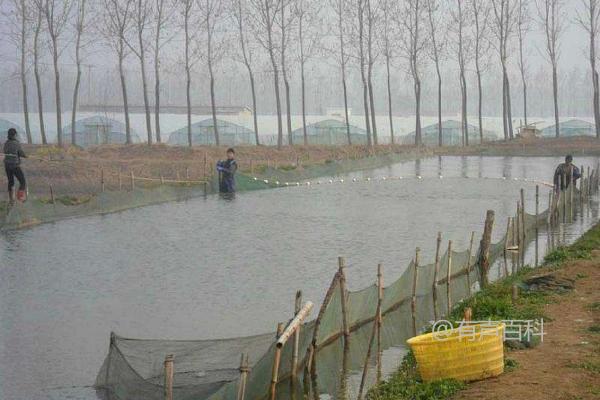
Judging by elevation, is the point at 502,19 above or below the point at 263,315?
above

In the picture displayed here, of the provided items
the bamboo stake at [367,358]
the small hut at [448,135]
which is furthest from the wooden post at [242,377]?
the small hut at [448,135]

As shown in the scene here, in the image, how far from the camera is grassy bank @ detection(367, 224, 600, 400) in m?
10.5

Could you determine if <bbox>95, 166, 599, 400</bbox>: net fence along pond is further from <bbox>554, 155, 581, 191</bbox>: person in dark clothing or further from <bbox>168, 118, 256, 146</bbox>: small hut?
<bbox>168, 118, 256, 146</bbox>: small hut

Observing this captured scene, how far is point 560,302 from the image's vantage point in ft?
49.4

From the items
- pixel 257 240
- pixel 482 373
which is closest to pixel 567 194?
pixel 257 240

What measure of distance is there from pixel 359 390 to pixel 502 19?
2904 inches

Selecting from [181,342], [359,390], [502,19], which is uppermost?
[502,19]

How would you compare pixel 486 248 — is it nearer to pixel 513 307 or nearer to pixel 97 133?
pixel 513 307

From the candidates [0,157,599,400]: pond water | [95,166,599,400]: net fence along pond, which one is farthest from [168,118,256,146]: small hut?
[95,166,599,400]: net fence along pond

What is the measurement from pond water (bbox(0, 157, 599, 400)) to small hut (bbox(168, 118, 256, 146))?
3829cm

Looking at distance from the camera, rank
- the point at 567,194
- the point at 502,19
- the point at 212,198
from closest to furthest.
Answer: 1. the point at 567,194
2. the point at 212,198
3. the point at 502,19

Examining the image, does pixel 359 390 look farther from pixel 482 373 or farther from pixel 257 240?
pixel 257 240

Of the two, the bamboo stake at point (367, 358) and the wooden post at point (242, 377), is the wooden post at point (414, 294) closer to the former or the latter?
the bamboo stake at point (367, 358)

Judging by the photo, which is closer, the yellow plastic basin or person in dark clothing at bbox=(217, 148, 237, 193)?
the yellow plastic basin
